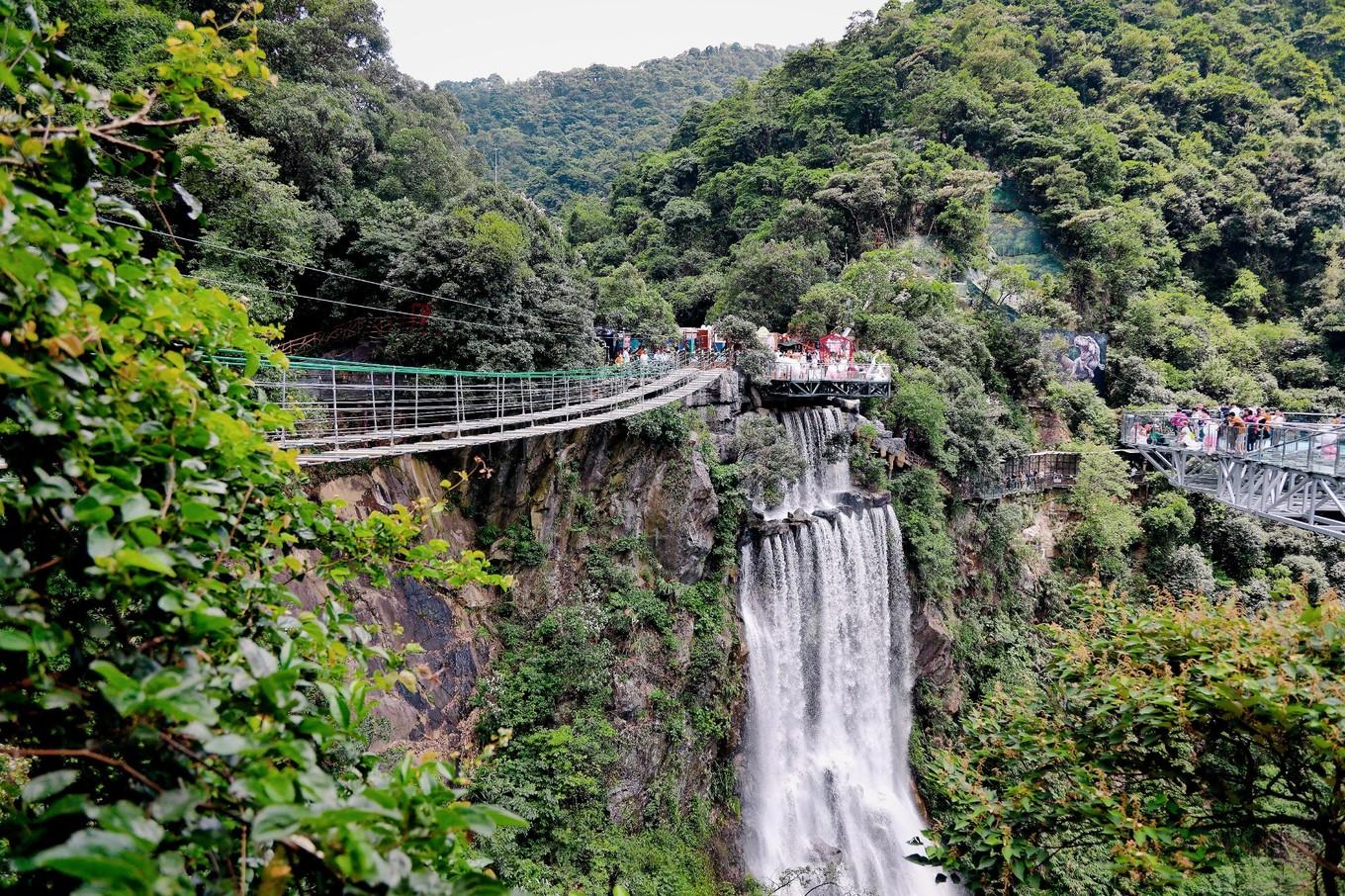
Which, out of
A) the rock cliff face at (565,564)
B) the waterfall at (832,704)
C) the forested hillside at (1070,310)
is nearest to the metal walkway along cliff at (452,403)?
the rock cliff face at (565,564)

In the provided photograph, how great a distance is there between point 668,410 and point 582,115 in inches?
2500

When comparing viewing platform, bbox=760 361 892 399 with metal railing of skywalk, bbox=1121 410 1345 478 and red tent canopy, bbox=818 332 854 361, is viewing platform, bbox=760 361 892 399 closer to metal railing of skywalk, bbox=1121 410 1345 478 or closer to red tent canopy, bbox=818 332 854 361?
red tent canopy, bbox=818 332 854 361

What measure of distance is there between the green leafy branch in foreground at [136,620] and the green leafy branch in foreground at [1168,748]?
11.9 feet

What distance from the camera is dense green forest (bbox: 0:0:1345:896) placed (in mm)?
1437

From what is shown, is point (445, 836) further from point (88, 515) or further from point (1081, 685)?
point (1081, 685)

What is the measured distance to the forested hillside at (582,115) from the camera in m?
52.3

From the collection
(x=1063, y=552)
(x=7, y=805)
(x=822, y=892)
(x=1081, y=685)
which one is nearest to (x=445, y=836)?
(x=7, y=805)

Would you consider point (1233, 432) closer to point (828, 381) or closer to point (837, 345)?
point (828, 381)

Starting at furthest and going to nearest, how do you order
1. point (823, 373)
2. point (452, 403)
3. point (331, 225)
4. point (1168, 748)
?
1. point (823, 373)
2. point (331, 225)
3. point (452, 403)
4. point (1168, 748)

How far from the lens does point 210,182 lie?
34.6 ft

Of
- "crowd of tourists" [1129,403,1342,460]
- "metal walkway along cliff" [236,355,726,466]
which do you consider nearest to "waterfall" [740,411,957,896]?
"metal walkway along cliff" [236,355,726,466]

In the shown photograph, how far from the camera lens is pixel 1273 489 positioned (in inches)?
412

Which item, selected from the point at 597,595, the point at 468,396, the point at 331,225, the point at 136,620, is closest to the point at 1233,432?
the point at 597,595

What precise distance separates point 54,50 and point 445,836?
7.47ft
